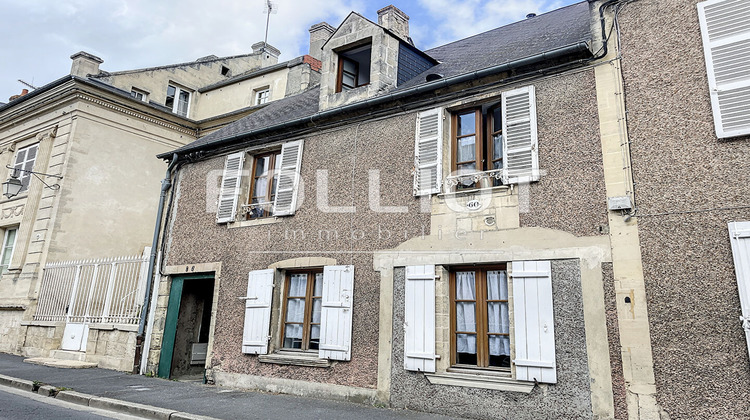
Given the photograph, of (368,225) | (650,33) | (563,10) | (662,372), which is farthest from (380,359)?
(563,10)

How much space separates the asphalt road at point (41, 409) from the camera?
5641mm

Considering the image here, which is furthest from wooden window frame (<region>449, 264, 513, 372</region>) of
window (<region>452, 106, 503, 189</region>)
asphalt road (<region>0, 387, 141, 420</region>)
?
asphalt road (<region>0, 387, 141, 420</region>)

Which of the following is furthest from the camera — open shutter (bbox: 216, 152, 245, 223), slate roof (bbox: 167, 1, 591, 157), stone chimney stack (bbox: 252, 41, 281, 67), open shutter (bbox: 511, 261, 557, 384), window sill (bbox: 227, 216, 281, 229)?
stone chimney stack (bbox: 252, 41, 281, 67)

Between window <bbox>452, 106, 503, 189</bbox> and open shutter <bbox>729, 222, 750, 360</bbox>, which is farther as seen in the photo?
window <bbox>452, 106, 503, 189</bbox>

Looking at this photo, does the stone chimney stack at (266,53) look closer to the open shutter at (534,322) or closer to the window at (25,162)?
the window at (25,162)

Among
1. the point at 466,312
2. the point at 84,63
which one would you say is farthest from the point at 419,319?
the point at 84,63

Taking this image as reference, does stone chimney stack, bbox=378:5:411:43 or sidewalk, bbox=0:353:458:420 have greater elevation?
stone chimney stack, bbox=378:5:411:43

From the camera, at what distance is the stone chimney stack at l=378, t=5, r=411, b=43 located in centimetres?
1097

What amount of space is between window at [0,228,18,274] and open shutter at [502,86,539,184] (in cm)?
1376

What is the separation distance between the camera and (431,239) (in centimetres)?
671

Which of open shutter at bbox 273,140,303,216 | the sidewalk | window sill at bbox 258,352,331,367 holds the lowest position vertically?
the sidewalk

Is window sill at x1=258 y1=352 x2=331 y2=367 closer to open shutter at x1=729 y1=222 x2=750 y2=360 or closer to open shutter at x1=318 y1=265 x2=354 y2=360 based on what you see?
open shutter at x1=318 y1=265 x2=354 y2=360

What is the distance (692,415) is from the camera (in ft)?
15.5

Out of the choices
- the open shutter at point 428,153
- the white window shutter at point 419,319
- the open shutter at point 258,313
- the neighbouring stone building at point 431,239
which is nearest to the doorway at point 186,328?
the neighbouring stone building at point 431,239
